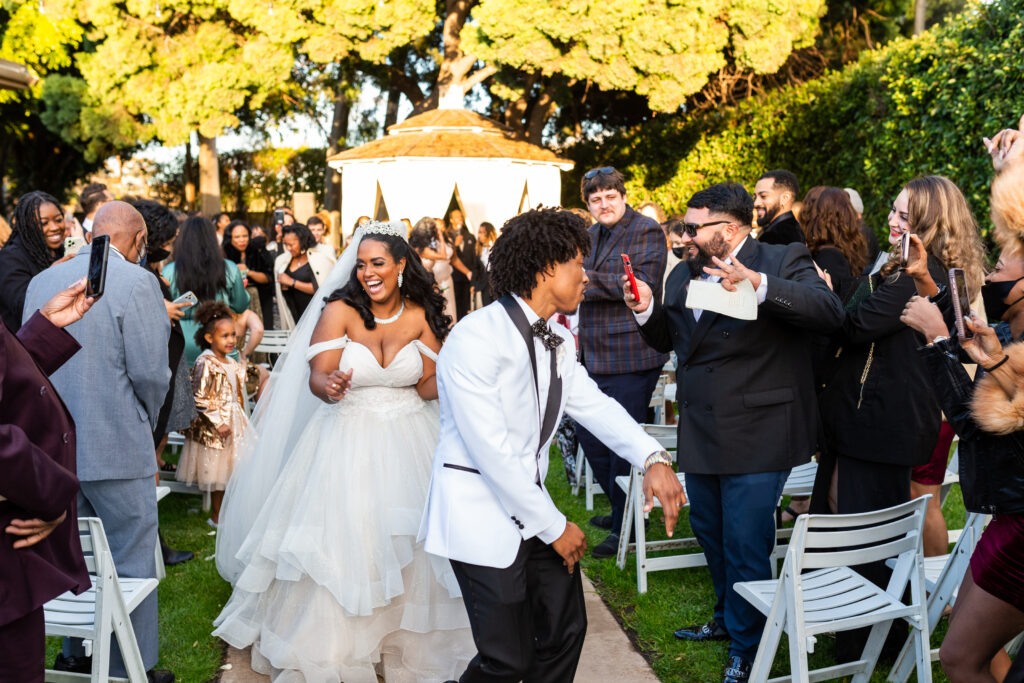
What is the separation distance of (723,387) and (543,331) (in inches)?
54.5

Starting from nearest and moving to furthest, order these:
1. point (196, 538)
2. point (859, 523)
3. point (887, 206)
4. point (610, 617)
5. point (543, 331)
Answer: point (543, 331) → point (859, 523) → point (610, 617) → point (196, 538) → point (887, 206)

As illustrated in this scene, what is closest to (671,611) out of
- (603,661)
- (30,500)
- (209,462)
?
(603,661)

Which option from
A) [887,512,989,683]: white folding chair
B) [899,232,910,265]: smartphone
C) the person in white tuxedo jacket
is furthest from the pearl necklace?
[887,512,989,683]: white folding chair

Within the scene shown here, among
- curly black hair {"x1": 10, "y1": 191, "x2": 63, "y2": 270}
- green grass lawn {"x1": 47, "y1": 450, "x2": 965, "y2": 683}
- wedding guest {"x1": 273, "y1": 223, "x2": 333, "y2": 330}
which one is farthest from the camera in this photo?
wedding guest {"x1": 273, "y1": 223, "x2": 333, "y2": 330}

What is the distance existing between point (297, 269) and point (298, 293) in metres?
0.32

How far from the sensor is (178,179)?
1264 inches

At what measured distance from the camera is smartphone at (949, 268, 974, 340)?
2660mm

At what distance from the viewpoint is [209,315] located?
6434 millimetres

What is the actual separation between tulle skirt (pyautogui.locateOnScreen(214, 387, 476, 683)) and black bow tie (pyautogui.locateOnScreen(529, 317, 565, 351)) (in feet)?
5.14

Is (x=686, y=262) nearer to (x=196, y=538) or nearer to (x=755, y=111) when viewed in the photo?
(x=196, y=538)

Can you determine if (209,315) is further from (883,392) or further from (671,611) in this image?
(883,392)

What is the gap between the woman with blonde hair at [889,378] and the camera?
3816 mm

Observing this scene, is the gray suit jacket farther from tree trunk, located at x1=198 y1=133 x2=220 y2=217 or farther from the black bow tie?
tree trunk, located at x1=198 y1=133 x2=220 y2=217

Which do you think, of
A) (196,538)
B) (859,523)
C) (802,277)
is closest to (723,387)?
(802,277)
